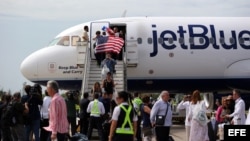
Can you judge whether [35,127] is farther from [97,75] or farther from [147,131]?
[97,75]

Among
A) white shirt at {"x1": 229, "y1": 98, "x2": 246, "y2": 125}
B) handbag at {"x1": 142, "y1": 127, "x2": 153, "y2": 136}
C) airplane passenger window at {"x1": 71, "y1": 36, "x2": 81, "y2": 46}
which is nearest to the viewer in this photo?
white shirt at {"x1": 229, "y1": 98, "x2": 246, "y2": 125}

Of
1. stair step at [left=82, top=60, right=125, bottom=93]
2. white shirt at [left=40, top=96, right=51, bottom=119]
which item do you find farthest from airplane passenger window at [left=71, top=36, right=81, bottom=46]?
white shirt at [left=40, top=96, right=51, bottom=119]

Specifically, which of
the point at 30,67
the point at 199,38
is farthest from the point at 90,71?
the point at 199,38

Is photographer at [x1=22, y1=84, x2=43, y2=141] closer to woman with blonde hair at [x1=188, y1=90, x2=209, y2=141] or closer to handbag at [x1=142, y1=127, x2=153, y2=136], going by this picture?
handbag at [x1=142, y1=127, x2=153, y2=136]

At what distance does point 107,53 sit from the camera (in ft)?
67.8

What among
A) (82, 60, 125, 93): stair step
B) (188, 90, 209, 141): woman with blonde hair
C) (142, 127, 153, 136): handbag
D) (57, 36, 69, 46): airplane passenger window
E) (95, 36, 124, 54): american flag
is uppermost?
(57, 36, 69, 46): airplane passenger window

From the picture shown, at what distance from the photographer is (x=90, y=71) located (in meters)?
21.3

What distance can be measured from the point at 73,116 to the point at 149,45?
689 centimetres

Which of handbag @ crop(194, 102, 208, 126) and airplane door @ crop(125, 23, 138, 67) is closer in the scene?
handbag @ crop(194, 102, 208, 126)

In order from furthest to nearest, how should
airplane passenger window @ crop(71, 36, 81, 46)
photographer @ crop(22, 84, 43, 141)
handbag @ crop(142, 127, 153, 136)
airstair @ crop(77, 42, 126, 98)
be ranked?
airplane passenger window @ crop(71, 36, 81, 46), airstair @ crop(77, 42, 126, 98), handbag @ crop(142, 127, 153, 136), photographer @ crop(22, 84, 43, 141)

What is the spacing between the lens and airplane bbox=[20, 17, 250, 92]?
2262 centimetres

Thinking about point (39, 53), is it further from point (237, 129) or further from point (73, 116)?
point (237, 129)

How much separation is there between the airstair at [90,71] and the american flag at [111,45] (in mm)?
790

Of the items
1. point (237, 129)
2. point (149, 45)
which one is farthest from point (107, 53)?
point (237, 129)
